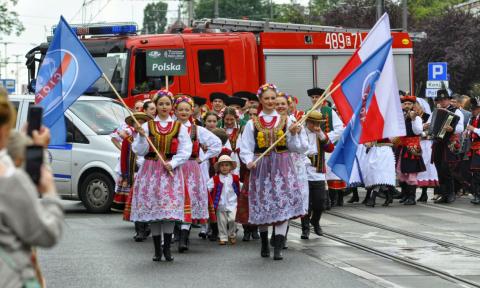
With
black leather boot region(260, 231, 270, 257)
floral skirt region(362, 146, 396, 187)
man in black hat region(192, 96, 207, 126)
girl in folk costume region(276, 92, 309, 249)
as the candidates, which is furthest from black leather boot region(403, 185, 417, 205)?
black leather boot region(260, 231, 270, 257)

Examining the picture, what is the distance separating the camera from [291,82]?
80.6 feet

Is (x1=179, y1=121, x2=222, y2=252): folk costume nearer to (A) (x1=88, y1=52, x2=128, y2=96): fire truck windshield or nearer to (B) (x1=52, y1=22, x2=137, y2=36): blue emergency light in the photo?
(A) (x1=88, y1=52, x2=128, y2=96): fire truck windshield

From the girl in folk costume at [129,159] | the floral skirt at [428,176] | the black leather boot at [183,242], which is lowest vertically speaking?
the black leather boot at [183,242]

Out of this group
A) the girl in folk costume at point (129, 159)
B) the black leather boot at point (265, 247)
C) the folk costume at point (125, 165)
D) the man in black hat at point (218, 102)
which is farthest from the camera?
the man in black hat at point (218, 102)

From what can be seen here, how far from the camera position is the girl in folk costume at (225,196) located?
1330cm

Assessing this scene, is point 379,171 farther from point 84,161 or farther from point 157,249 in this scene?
point 157,249

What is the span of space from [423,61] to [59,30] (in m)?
40.7

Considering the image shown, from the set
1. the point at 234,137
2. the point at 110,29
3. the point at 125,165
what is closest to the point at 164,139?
the point at 125,165

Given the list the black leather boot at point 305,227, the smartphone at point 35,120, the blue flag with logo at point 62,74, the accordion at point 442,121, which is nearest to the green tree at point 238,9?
the accordion at point 442,121

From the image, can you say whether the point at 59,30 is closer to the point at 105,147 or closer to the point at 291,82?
the point at 105,147

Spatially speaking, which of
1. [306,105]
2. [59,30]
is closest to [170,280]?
[59,30]

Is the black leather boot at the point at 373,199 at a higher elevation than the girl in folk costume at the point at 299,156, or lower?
lower

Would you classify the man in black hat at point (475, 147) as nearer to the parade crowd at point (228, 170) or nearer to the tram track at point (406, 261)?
the parade crowd at point (228, 170)

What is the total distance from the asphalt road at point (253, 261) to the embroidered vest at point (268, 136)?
1121 mm
